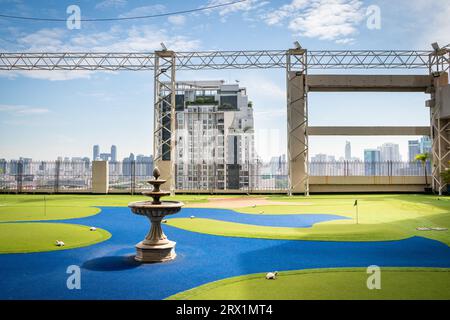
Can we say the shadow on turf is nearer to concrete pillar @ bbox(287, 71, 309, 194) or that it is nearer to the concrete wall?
concrete pillar @ bbox(287, 71, 309, 194)

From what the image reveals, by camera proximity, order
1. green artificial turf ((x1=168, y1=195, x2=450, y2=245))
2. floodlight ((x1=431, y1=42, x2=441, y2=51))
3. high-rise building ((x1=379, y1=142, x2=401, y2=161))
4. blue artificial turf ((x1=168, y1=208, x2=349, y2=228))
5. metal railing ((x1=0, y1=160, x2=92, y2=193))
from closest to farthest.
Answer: green artificial turf ((x1=168, y1=195, x2=450, y2=245))
blue artificial turf ((x1=168, y1=208, x2=349, y2=228))
floodlight ((x1=431, y1=42, x2=441, y2=51))
metal railing ((x1=0, y1=160, x2=92, y2=193))
high-rise building ((x1=379, y1=142, x2=401, y2=161))

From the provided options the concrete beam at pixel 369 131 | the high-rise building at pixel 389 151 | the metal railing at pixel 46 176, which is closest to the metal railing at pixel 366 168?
the concrete beam at pixel 369 131

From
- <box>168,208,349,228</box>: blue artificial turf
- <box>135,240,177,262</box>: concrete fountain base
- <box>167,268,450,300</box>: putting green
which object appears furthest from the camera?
<box>168,208,349,228</box>: blue artificial turf

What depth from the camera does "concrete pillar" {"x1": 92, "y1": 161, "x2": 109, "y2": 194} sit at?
30641mm

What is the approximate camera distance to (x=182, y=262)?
7930 mm

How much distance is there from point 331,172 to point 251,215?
17822 mm

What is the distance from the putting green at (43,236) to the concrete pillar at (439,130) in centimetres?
2929

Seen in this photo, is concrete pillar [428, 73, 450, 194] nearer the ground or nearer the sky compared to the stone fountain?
nearer the sky

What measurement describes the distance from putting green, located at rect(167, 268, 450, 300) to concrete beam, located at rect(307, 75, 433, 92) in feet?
84.3

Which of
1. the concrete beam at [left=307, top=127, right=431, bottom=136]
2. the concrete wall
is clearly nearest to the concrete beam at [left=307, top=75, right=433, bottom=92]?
the concrete beam at [left=307, top=127, right=431, bottom=136]

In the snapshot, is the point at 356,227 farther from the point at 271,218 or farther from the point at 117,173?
the point at 117,173

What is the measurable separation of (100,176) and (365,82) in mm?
24948
